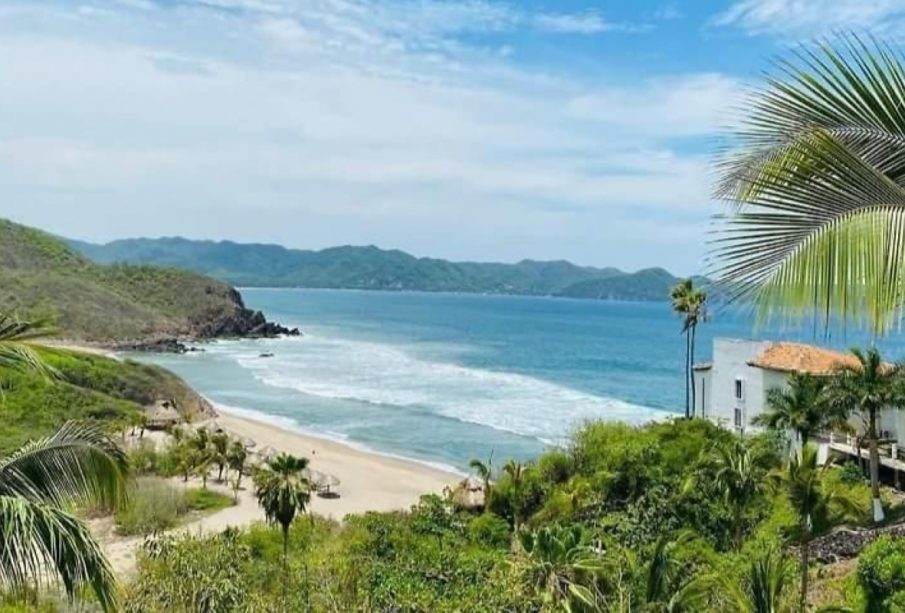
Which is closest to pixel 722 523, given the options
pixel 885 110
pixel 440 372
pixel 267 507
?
pixel 267 507

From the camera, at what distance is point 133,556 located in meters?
23.5

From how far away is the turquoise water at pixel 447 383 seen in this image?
162ft

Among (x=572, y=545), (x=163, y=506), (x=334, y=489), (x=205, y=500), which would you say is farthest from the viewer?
(x=334, y=489)

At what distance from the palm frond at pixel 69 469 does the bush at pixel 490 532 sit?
2128cm

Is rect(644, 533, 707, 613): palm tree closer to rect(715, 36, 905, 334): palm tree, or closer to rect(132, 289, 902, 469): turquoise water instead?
rect(132, 289, 902, 469): turquoise water

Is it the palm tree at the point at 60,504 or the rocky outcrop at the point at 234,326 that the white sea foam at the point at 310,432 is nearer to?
the palm tree at the point at 60,504

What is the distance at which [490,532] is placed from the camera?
2731 centimetres

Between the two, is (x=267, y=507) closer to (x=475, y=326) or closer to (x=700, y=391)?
(x=700, y=391)

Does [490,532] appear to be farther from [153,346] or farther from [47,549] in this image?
[153,346]

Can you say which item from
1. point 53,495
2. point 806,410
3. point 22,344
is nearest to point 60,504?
point 53,495

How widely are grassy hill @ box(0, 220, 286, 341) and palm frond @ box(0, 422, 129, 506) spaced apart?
82.6 meters

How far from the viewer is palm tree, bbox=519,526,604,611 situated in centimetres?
1695

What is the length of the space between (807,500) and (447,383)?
167 feet

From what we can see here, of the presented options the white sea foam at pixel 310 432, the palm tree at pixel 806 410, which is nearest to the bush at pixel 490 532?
the palm tree at pixel 806 410
